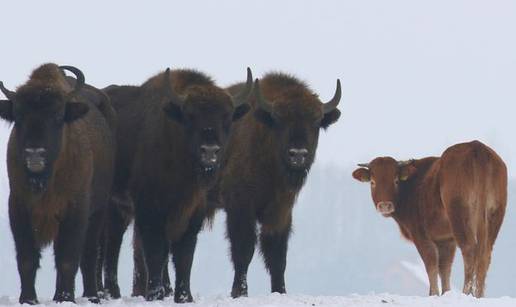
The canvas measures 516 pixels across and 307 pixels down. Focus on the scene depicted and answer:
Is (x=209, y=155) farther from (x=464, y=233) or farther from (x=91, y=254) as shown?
(x=464, y=233)

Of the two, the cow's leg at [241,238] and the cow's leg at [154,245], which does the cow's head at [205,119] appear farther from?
the cow's leg at [241,238]

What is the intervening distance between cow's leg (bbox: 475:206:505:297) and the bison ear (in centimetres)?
637

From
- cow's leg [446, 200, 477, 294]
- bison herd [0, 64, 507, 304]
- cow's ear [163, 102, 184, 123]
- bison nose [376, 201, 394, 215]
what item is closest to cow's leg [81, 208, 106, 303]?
bison herd [0, 64, 507, 304]

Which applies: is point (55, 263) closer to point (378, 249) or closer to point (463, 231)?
point (463, 231)

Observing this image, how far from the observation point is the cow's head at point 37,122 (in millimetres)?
12695

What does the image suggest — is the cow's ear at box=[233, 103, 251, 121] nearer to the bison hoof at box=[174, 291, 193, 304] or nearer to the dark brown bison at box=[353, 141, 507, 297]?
the bison hoof at box=[174, 291, 193, 304]

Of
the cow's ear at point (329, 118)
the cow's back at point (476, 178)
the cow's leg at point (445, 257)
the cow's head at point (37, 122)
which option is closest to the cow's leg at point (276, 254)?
the cow's ear at point (329, 118)

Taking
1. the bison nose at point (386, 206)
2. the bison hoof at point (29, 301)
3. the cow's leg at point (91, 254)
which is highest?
the bison nose at point (386, 206)

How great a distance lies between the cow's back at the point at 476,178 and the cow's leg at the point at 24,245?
6669mm

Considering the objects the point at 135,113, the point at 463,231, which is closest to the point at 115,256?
the point at 135,113

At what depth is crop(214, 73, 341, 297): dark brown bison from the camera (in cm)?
1488

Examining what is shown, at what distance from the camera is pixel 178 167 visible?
14289 mm

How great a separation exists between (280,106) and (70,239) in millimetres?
3320

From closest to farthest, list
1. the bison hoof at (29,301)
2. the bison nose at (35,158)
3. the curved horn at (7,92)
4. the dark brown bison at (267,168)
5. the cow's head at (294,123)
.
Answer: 1. the bison nose at (35,158)
2. the bison hoof at (29,301)
3. the curved horn at (7,92)
4. the cow's head at (294,123)
5. the dark brown bison at (267,168)
